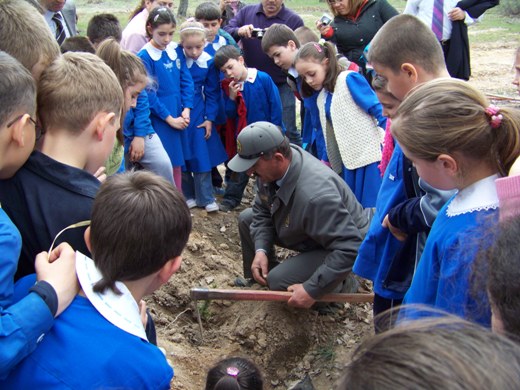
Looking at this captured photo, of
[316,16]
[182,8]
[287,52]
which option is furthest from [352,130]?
[316,16]

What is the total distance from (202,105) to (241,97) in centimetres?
40

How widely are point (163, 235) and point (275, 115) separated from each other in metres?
4.19

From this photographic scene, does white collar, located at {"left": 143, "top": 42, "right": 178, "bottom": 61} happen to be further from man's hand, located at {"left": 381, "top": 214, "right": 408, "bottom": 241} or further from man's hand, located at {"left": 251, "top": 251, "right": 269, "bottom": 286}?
man's hand, located at {"left": 381, "top": 214, "right": 408, "bottom": 241}

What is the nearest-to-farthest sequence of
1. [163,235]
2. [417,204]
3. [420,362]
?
1. [420,362]
2. [163,235]
3. [417,204]

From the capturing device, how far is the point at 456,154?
2.02 meters

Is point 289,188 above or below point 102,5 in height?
above

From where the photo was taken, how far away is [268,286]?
13.5 ft

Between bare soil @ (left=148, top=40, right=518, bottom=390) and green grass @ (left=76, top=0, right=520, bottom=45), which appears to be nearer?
bare soil @ (left=148, top=40, right=518, bottom=390)

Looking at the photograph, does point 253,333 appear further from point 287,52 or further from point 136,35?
point 136,35

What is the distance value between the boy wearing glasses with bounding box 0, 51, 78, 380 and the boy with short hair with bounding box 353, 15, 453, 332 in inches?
61.9

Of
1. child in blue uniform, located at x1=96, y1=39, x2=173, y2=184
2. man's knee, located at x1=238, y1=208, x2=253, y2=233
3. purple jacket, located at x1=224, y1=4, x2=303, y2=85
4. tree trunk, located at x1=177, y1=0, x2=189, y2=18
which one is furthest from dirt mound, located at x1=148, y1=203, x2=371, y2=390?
tree trunk, located at x1=177, y1=0, x2=189, y2=18

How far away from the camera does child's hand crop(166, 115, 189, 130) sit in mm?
5238

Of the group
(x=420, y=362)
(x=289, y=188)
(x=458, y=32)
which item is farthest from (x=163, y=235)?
(x=458, y=32)

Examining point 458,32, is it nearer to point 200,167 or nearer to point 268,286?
point 200,167
